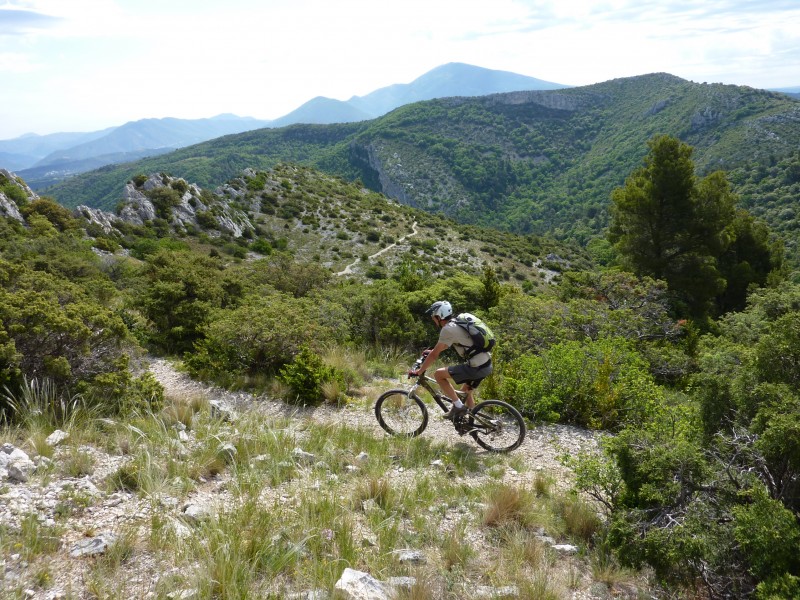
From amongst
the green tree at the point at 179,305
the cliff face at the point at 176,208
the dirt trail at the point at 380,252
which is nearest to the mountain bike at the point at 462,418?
the green tree at the point at 179,305

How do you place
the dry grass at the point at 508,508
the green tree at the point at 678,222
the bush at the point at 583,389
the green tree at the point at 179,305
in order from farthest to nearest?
1. the green tree at the point at 678,222
2. the green tree at the point at 179,305
3. the bush at the point at 583,389
4. the dry grass at the point at 508,508

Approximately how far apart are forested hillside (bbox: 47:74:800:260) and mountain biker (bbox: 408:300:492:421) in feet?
233

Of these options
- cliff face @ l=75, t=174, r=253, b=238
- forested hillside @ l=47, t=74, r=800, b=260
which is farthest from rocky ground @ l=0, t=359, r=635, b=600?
forested hillside @ l=47, t=74, r=800, b=260

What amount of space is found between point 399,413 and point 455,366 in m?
1.13

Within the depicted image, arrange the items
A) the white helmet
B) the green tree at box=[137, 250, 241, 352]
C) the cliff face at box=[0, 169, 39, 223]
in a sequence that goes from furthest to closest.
Result: the cliff face at box=[0, 169, 39, 223]
the green tree at box=[137, 250, 241, 352]
the white helmet

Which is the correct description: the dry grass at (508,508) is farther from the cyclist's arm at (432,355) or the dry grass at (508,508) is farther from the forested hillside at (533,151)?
the forested hillside at (533,151)

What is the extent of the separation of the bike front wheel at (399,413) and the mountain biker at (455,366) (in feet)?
1.55

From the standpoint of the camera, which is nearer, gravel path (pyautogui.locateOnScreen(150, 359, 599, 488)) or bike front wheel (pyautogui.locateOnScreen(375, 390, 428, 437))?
gravel path (pyautogui.locateOnScreen(150, 359, 599, 488))

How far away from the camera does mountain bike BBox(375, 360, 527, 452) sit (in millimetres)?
5695

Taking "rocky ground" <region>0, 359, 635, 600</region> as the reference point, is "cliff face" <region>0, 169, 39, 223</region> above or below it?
above

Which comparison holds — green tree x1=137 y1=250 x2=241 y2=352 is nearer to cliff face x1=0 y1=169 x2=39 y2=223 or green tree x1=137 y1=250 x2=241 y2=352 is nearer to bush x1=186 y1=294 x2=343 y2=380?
bush x1=186 y1=294 x2=343 y2=380

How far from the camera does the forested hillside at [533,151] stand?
8206cm

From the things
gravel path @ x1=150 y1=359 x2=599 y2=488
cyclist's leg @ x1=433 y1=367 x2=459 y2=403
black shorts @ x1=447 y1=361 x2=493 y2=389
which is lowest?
gravel path @ x1=150 y1=359 x2=599 y2=488

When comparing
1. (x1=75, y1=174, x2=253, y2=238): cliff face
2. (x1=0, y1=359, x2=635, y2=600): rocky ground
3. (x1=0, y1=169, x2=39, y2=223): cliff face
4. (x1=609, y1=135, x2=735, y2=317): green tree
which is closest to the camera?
(x1=0, y1=359, x2=635, y2=600): rocky ground
